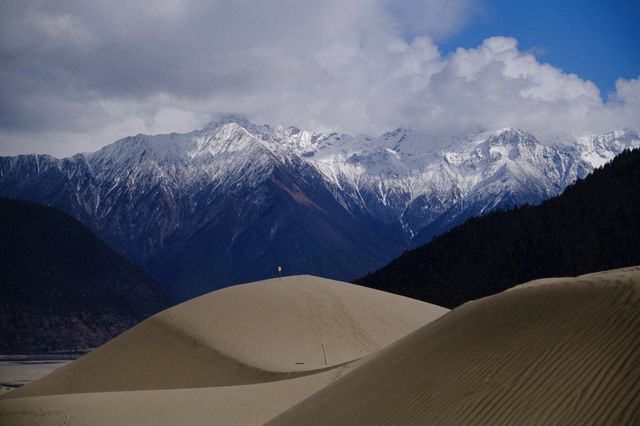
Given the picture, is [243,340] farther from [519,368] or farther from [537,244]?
[537,244]

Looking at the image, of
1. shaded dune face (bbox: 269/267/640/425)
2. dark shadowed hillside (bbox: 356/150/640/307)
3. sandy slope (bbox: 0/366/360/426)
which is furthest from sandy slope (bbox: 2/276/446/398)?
dark shadowed hillside (bbox: 356/150/640/307)

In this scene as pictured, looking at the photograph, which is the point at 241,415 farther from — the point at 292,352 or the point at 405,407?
the point at 292,352

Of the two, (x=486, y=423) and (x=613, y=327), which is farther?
(x=613, y=327)

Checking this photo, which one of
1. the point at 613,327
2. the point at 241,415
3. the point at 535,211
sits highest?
the point at 535,211

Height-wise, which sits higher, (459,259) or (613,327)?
(459,259)

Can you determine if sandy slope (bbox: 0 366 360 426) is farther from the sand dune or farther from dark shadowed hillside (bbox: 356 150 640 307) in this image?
dark shadowed hillside (bbox: 356 150 640 307)

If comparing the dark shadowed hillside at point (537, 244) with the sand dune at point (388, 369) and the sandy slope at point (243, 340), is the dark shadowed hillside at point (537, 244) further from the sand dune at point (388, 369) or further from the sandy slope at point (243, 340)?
the sand dune at point (388, 369)

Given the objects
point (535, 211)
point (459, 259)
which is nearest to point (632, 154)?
point (535, 211)
